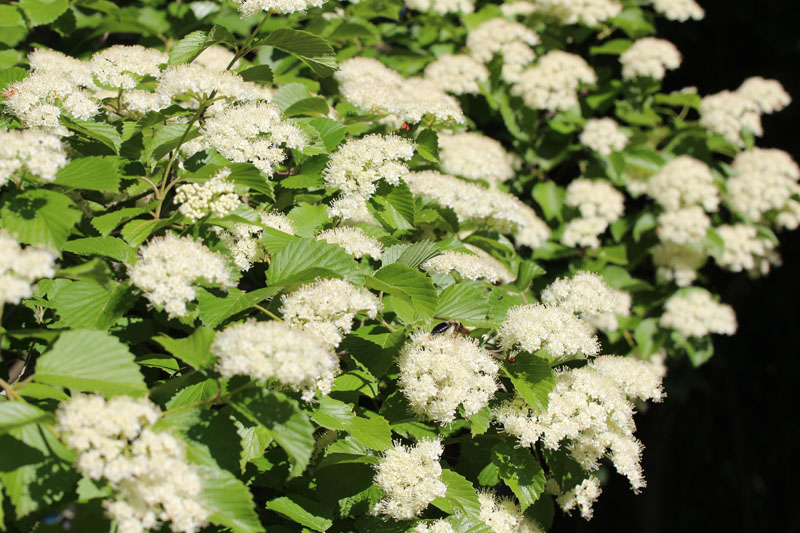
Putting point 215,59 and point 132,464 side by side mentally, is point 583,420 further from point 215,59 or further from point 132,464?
point 215,59

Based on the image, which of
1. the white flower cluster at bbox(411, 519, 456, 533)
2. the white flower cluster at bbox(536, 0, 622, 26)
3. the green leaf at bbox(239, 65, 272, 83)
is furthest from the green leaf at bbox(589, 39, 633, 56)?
the white flower cluster at bbox(411, 519, 456, 533)

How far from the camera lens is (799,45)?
16.3 ft

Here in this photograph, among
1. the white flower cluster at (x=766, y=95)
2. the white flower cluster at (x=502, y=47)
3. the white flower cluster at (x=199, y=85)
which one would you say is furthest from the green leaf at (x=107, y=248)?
the white flower cluster at (x=766, y=95)

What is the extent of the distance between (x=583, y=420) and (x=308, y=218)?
3.20ft

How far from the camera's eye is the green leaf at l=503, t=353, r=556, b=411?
170cm

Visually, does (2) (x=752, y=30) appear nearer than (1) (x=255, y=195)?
No

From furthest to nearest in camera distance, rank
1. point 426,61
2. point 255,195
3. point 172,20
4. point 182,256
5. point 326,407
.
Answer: point 426,61
point 172,20
point 255,195
point 326,407
point 182,256

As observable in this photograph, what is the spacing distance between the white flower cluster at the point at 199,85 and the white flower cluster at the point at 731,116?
317 cm

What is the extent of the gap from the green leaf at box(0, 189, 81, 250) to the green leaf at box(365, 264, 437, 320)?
0.74 meters

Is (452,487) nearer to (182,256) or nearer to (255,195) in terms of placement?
(182,256)

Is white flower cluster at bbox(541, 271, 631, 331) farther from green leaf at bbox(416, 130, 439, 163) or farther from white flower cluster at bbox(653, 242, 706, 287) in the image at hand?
white flower cluster at bbox(653, 242, 706, 287)

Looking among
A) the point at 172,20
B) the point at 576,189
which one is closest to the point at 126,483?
the point at 172,20

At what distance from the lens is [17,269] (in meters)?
1.21

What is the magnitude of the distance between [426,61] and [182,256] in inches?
97.2
